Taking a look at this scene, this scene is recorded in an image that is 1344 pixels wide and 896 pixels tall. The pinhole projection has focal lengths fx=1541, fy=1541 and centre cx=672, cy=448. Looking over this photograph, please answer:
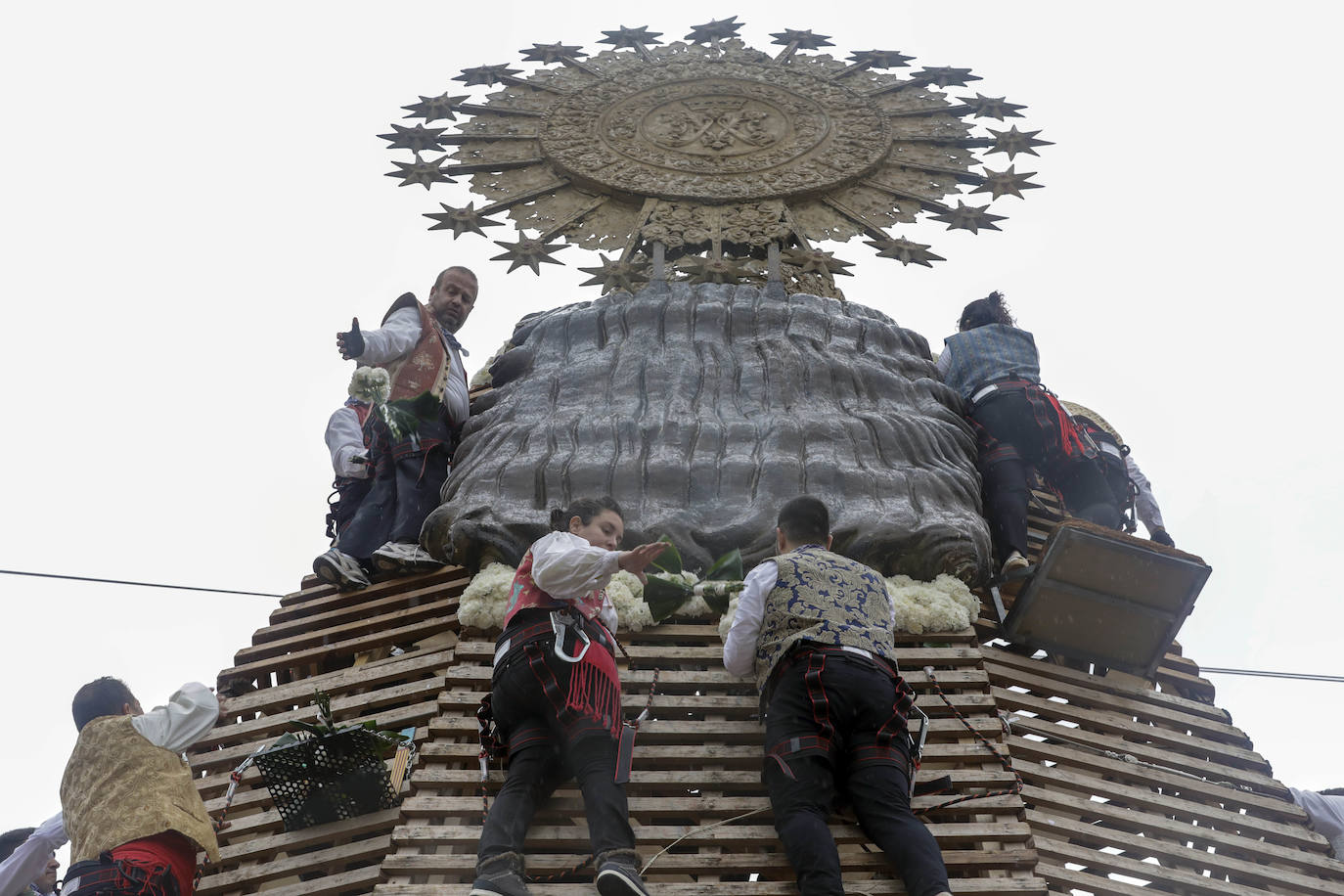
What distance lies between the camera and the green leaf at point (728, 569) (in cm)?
711

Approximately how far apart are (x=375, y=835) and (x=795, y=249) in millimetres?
5260

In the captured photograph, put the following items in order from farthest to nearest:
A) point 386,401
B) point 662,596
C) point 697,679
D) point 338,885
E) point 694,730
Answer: point 386,401
point 662,596
point 697,679
point 694,730
point 338,885

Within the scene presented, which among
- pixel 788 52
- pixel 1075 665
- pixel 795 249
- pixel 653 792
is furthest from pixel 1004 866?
pixel 788 52

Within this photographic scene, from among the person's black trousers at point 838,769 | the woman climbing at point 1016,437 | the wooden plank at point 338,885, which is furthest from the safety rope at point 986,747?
the wooden plank at point 338,885

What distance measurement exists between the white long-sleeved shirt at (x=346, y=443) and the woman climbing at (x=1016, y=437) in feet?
11.6

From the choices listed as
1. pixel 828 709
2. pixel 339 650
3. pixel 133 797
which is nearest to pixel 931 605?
pixel 828 709

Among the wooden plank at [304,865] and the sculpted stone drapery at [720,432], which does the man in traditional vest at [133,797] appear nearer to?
the wooden plank at [304,865]

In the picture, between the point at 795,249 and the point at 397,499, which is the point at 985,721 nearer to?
the point at 397,499

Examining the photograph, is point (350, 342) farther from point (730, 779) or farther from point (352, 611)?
point (730, 779)

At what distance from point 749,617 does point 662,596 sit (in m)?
1.08

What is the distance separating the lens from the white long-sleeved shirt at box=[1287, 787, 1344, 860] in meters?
6.68

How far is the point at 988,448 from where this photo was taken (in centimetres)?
857

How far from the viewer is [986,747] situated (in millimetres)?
6246

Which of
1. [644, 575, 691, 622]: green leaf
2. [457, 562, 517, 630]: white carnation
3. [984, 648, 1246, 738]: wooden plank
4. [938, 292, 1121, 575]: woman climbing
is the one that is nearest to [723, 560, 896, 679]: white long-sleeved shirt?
[644, 575, 691, 622]: green leaf
